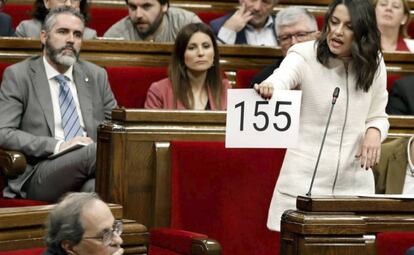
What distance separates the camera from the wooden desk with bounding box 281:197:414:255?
1.50 meters

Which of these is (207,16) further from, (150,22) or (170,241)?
(170,241)

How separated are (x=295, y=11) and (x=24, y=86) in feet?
2.25

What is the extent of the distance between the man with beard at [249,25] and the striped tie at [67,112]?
2.25 ft

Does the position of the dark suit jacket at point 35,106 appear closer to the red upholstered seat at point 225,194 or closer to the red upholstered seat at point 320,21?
the red upholstered seat at point 225,194

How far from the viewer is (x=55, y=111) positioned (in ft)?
7.00

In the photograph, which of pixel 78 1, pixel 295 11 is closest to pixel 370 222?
pixel 295 11

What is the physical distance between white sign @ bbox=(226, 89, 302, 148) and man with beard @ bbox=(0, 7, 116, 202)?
1.46 feet

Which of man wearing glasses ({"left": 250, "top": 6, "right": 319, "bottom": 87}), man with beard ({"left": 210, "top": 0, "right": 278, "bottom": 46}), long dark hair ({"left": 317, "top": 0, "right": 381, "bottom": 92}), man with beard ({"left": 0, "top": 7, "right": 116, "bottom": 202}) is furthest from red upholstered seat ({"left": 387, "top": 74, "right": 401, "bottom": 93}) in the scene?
long dark hair ({"left": 317, "top": 0, "right": 381, "bottom": 92})

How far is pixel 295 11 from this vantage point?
246cm

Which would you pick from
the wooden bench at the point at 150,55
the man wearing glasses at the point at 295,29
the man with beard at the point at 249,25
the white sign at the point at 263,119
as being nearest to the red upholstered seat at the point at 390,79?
the wooden bench at the point at 150,55

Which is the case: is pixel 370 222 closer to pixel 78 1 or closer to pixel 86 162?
pixel 86 162

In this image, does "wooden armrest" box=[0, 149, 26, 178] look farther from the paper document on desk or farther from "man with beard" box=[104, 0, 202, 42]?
"man with beard" box=[104, 0, 202, 42]

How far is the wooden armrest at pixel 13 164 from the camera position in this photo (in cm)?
196

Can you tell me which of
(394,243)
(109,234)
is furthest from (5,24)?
(109,234)
